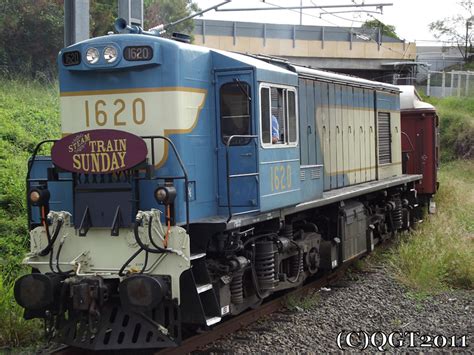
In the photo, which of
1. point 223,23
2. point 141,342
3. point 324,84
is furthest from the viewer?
point 223,23

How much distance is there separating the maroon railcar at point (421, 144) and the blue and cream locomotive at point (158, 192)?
895 centimetres

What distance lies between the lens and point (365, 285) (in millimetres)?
10492

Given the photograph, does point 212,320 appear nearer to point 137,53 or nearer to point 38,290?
point 38,290

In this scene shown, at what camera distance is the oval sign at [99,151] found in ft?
21.1

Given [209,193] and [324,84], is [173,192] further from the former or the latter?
[324,84]

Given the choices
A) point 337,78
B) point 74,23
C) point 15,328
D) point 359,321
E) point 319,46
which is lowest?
point 359,321

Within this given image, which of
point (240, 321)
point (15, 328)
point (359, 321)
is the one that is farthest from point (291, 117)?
point (15, 328)

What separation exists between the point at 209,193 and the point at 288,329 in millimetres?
1982

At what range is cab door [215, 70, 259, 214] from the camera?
24.6 ft

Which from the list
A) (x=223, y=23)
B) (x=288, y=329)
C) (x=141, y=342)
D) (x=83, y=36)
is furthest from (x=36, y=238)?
(x=223, y=23)

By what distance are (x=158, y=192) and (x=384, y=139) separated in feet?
29.6

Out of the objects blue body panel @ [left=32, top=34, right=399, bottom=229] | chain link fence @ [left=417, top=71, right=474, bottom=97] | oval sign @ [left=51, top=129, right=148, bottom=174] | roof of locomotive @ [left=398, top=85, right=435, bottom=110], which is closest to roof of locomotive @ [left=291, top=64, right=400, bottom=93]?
blue body panel @ [left=32, top=34, right=399, bottom=229]

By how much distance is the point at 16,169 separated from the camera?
11453mm

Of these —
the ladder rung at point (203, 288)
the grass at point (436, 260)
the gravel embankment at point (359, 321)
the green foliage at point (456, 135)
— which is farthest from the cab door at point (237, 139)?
the green foliage at point (456, 135)
